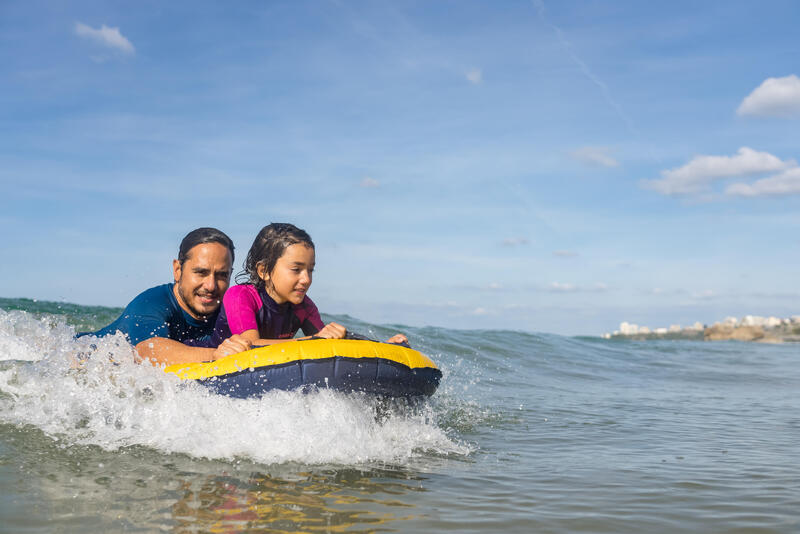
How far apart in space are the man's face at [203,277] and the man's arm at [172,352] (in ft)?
1.63

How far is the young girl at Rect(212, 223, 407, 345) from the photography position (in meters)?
4.90

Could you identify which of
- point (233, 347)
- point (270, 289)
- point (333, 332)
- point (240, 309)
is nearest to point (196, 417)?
point (233, 347)

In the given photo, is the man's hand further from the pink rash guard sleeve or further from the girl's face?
the girl's face

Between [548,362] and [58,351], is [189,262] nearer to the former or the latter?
[58,351]

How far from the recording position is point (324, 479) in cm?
366

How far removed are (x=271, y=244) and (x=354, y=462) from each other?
1.78 metres

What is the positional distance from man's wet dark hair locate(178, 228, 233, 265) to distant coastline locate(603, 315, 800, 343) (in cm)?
3049

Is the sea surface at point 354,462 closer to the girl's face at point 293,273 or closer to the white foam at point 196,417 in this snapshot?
the white foam at point 196,417

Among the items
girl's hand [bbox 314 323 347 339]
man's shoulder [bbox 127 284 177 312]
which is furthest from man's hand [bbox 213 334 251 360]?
man's shoulder [bbox 127 284 177 312]

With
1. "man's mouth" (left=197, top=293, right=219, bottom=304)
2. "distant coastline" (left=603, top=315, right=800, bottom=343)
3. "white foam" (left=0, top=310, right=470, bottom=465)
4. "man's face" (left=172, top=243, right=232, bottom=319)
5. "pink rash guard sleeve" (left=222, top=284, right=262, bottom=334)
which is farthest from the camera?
"distant coastline" (left=603, top=315, right=800, bottom=343)

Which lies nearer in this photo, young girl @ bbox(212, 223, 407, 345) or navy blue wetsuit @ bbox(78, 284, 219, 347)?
young girl @ bbox(212, 223, 407, 345)

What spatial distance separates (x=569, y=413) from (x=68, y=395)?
4.51 m

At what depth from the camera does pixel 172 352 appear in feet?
16.0

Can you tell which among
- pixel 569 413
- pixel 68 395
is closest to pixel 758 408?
pixel 569 413
